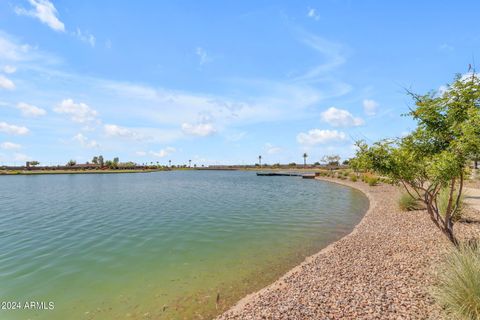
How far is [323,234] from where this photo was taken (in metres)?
13.3

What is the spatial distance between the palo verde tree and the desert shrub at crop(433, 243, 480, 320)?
6.42 feet

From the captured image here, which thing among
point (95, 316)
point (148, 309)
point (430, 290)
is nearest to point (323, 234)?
point (430, 290)

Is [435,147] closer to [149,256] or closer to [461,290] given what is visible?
[461,290]

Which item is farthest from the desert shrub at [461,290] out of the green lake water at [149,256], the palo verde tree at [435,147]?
the green lake water at [149,256]

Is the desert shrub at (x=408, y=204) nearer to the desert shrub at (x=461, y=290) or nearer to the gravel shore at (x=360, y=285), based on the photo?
the gravel shore at (x=360, y=285)

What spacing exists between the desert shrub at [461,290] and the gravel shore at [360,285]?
0.94 ft

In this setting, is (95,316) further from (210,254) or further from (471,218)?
(471,218)

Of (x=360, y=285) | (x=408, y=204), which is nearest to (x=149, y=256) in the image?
(x=360, y=285)

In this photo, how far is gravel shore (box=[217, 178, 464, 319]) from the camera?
5.32 metres

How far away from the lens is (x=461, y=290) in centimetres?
482

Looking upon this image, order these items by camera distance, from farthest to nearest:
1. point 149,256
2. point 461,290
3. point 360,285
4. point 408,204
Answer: point 408,204 < point 149,256 < point 360,285 < point 461,290

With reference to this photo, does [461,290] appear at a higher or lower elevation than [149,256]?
higher

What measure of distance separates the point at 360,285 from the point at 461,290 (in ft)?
7.08

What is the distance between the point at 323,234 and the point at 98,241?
444 inches
